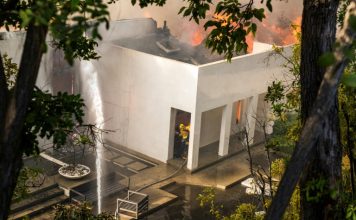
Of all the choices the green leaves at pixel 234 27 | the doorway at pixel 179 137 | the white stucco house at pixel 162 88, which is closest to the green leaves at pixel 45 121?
the green leaves at pixel 234 27

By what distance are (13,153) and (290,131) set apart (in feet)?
19.8

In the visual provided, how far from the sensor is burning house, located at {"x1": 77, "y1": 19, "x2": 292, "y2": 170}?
66.1ft

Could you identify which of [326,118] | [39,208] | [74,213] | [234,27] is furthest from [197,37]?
[326,118]

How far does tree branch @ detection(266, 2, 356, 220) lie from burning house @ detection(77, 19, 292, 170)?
15.5 metres

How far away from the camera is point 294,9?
30.7 metres

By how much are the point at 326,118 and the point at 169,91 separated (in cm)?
1531

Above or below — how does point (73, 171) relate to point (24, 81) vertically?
below

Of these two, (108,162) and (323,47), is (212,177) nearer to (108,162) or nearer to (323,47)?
(108,162)

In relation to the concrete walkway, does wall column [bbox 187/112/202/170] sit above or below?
above

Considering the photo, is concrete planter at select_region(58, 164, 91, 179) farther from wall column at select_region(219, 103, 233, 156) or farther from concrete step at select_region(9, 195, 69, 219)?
wall column at select_region(219, 103, 233, 156)

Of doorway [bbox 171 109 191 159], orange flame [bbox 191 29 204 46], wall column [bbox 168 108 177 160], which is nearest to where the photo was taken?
wall column [bbox 168 108 177 160]

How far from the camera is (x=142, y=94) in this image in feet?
70.0

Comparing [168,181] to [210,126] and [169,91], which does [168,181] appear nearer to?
[169,91]

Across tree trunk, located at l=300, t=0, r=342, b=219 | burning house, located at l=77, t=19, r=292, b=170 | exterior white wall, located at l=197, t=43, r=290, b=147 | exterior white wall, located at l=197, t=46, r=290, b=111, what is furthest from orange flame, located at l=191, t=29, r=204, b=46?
tree trunk, located at l=300, t=0, r=342, b=219
